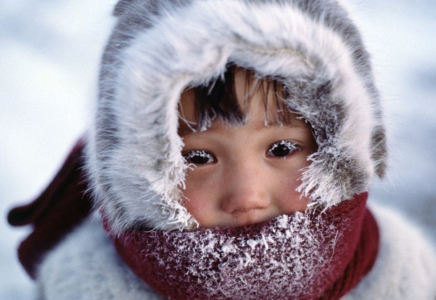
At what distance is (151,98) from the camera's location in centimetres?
78

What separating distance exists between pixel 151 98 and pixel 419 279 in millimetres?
662

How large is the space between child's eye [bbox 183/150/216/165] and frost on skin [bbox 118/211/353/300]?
0.37ft

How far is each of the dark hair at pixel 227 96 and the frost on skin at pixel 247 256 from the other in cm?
19

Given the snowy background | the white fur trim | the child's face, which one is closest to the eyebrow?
the child's face

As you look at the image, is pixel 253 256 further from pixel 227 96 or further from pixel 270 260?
pixel 227 96

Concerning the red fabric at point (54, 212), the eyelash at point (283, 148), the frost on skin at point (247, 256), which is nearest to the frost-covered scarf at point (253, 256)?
the frost on skin at point (247, 256)

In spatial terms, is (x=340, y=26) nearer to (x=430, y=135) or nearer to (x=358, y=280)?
(x=358, y=280)

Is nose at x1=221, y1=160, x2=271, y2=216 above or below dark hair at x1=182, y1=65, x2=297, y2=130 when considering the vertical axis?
below

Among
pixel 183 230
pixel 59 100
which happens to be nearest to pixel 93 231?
pixel 183 230

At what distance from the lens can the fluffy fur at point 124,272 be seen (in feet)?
3.25

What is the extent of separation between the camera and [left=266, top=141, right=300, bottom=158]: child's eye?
86 cm

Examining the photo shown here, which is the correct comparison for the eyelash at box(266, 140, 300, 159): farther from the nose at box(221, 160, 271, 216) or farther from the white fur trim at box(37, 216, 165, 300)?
the white fur trim at box(37, 216, 165, 300)

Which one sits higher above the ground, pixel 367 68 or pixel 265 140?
pixel 367 68

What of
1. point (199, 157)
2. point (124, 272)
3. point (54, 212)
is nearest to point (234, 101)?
point (199, 157)
